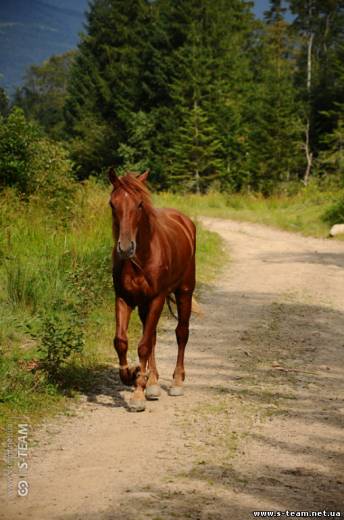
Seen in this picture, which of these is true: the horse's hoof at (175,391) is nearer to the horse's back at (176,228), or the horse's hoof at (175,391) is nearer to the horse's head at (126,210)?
the horse's back at (176,228)

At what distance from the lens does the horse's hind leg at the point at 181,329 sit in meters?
6.75

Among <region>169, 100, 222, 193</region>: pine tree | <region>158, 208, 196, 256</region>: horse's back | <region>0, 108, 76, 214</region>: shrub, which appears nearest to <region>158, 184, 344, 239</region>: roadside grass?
<region>169, 100, 222, 193</region>: pine tree

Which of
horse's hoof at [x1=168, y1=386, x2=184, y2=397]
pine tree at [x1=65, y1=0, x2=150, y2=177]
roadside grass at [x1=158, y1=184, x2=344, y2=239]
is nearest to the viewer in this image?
horse's hoof at [x1=168, y1=386, x2=184, y2=397]

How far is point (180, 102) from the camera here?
4034 cm

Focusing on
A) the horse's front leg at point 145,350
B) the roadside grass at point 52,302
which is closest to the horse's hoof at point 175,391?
the horse's front leg at point 145,350

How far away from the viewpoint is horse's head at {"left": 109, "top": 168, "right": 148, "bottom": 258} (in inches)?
223

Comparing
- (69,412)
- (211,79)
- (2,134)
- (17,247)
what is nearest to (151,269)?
(69,412)

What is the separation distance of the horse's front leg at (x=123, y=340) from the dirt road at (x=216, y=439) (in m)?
0.33

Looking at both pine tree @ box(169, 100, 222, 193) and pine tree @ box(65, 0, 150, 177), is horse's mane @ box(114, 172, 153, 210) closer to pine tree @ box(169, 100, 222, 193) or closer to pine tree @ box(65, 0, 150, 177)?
pine tree @ box(169, 100, 222, 193)

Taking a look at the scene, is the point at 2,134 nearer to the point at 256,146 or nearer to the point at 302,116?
the point at 256,146

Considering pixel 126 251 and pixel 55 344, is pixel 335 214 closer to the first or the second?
pixel 55 344

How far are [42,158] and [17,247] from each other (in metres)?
4.24

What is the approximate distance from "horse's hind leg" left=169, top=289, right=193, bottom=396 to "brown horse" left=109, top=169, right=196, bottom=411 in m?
0.01

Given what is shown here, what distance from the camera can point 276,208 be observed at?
28.7m
